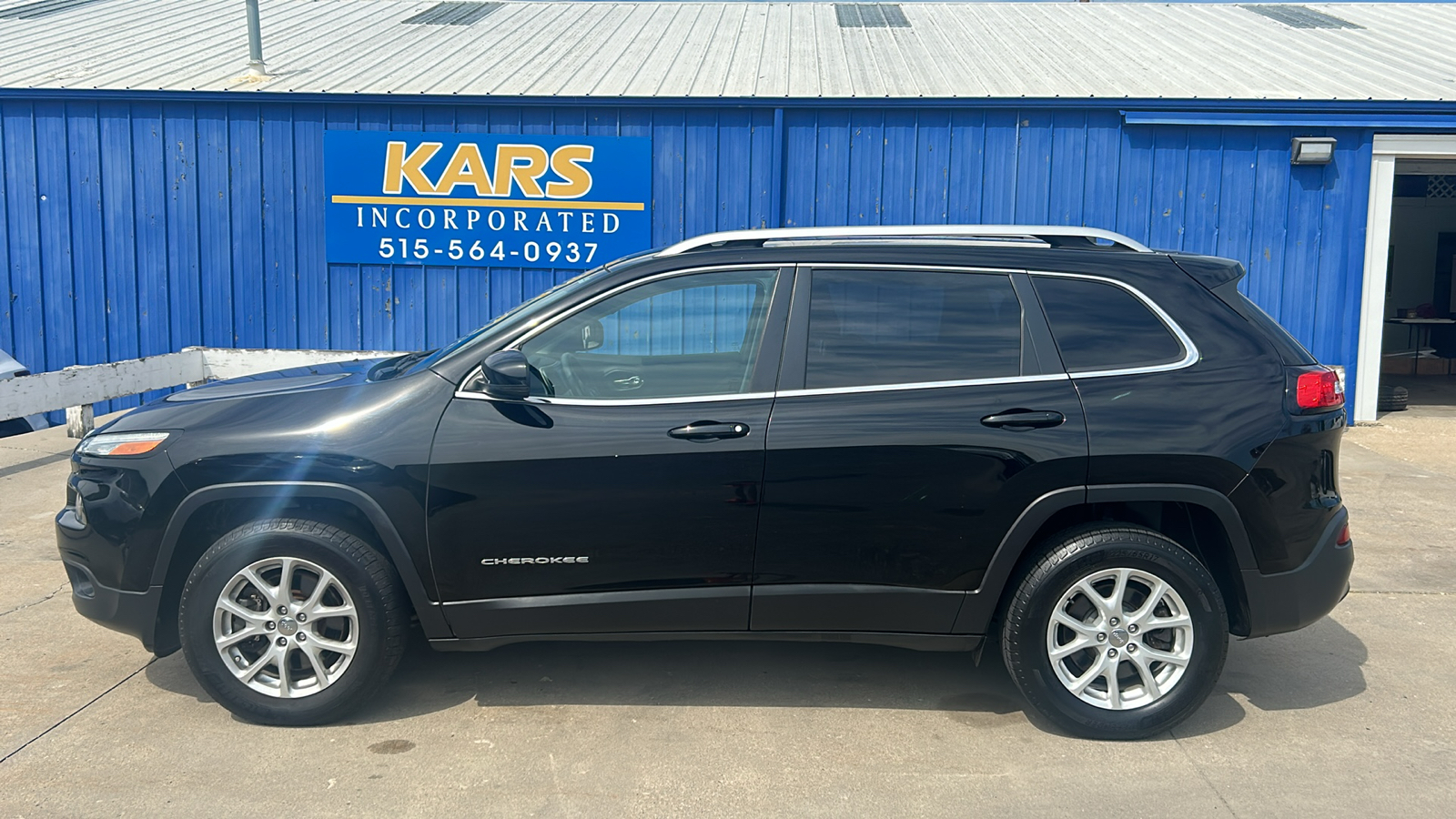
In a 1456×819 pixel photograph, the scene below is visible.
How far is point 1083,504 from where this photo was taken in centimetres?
386

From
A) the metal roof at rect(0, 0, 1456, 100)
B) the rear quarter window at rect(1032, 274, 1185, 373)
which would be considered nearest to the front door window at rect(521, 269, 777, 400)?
the rear quarter window at rect(1032, 274, 1185, 373)

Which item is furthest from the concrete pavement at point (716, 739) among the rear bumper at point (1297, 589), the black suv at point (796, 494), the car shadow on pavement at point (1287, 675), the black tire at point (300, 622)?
the rear bumper at point (1297, 589)

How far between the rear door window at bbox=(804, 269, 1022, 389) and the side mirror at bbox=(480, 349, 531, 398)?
959 millimetres

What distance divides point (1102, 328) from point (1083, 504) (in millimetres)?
626

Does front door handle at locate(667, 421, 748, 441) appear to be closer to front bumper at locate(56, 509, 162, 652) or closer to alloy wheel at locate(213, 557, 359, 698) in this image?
alloy wheel at locate(213, 557, 359, 698)

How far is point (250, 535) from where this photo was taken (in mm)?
3818

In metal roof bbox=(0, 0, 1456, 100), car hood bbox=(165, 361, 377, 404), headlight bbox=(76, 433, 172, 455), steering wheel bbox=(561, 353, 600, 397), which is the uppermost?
metal roof bbox=(0, 0, 1456, 100)

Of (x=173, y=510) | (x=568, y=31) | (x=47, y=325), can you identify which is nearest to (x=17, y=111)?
(x=47, y=325)

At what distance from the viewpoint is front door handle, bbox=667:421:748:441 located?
378 cm

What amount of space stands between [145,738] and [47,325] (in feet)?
28.8

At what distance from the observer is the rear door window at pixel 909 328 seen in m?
3.90

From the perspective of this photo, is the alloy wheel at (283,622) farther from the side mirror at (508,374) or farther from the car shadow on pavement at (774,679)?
the side mirror at (508,374)

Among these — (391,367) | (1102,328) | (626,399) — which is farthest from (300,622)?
(1102,328)

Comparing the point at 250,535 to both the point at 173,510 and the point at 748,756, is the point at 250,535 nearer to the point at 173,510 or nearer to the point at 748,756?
the point at 173,510
